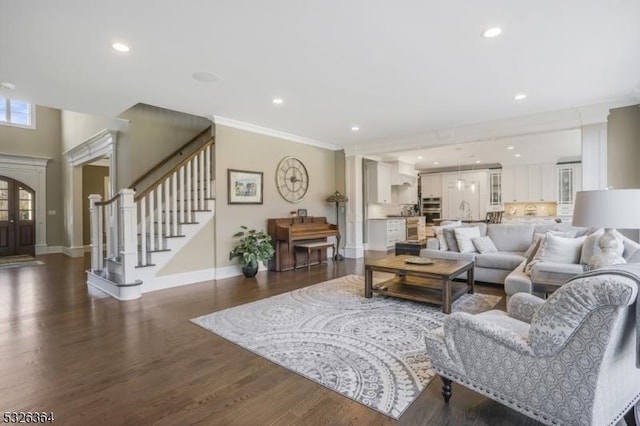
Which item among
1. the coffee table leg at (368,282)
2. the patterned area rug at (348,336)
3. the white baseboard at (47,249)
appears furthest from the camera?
the white baseboard at (47,249)

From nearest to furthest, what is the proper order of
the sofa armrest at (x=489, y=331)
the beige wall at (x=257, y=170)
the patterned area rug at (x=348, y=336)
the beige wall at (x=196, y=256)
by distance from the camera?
the sofa armrest at (x=489, y=331) → the patterned area rug at (x=348, y=336) → the beige wall at (x=196, y=256) → the beige wall at (x=257, y=170)

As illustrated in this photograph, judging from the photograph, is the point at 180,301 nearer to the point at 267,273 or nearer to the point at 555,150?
the point at 267,273

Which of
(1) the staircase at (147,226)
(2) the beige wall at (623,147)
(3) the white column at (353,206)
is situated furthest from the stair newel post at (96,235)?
(2) the beige wall at (623,147)

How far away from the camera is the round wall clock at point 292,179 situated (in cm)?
629

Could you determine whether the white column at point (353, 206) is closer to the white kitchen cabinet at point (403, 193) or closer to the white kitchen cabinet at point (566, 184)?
the white kitchen cabinet at point (403, 193)

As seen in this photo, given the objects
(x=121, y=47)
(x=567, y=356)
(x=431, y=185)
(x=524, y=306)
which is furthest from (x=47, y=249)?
(x=431, y=185)

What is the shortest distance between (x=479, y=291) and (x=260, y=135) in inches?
→ 171

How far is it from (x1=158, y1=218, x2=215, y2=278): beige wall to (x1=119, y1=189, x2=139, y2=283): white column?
1.53 feet

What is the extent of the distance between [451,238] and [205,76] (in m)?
4.09

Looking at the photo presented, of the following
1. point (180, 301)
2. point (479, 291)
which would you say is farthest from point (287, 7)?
point (479, 291)

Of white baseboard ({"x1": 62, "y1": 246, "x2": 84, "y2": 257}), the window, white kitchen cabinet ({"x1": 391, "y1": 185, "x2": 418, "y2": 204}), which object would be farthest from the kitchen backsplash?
the window

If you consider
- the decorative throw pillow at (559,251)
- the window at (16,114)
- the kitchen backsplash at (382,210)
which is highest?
the window at (16,114)

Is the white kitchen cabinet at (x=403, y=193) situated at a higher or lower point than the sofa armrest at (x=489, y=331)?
higher

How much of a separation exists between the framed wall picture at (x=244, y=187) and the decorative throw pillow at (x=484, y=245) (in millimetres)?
3652
